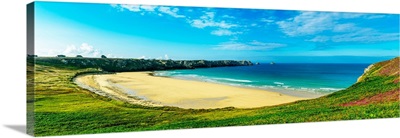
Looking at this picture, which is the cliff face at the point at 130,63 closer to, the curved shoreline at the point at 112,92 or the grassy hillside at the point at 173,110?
the grassy hillside at the point at 173,110

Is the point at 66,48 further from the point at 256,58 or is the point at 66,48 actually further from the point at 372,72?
the point at 372,72

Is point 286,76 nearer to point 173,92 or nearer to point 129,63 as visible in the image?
point 173,92

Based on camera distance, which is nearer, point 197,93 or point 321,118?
point 197,93

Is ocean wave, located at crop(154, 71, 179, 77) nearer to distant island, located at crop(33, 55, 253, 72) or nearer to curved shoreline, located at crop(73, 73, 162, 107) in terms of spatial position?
distant island, located at crop(33, 55, 253, 72)

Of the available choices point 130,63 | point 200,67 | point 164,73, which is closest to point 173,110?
point 164,73

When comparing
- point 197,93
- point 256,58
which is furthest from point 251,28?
point 197,93

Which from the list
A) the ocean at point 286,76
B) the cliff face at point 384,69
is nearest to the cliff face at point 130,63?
the ocean at point 286,76
